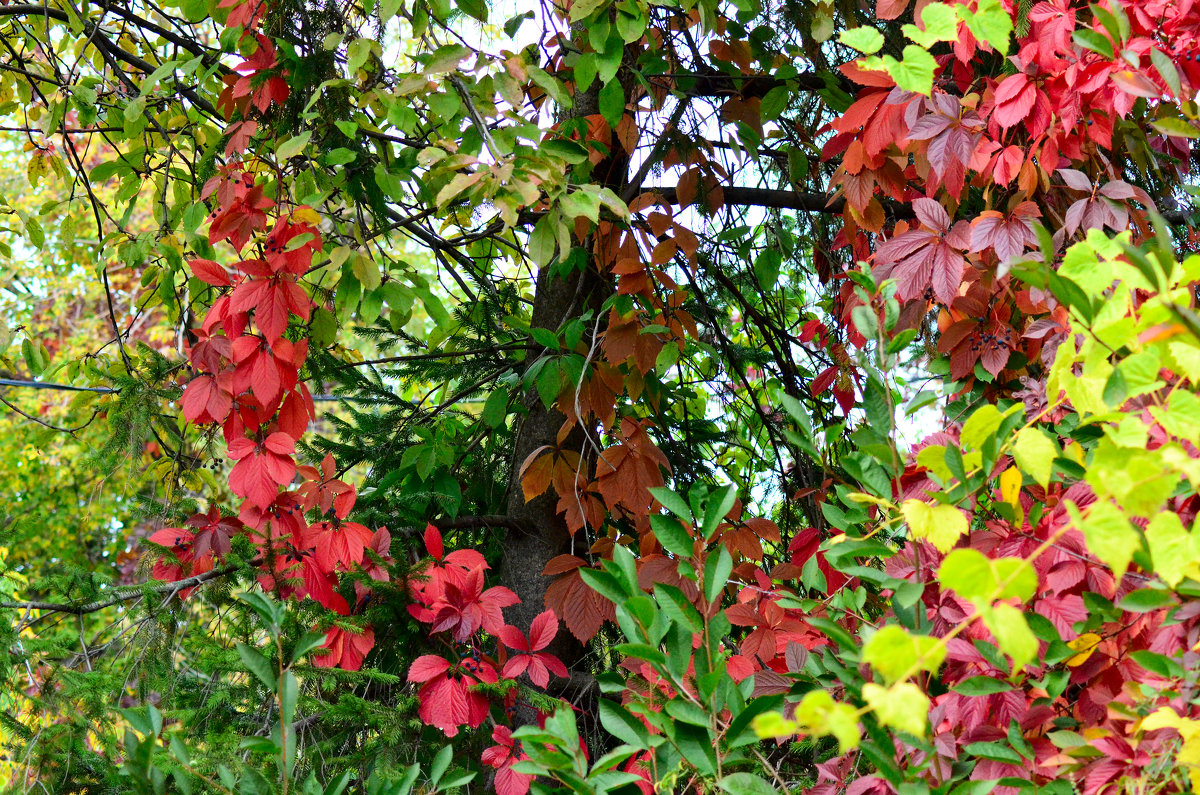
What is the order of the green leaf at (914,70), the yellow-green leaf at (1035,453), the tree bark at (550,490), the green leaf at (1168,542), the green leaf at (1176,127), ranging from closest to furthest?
the green leaf at (1168,542)
the yellow-green leaf at (1035,453)
the green leaf at (914,70)
the green leaf at (1176,127)
the tree bark at (550,490)

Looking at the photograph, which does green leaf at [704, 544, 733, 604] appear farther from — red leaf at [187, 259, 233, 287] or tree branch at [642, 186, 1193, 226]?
tree branch at [642, 186, 1193, 226]

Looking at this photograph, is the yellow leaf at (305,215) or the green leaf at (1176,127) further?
the yellow leaf at (305,215)

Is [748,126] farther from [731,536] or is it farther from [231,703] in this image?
[231,703]

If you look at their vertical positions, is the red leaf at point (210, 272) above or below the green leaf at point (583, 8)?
below

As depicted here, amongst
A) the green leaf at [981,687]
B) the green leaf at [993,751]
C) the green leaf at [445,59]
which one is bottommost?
the green leaf at [993,751]

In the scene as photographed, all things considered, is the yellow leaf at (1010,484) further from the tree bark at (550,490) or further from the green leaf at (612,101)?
the tree bark at (550,490)

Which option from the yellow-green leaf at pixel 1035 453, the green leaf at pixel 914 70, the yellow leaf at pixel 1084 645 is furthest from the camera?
the green leaf at pixel 914 70

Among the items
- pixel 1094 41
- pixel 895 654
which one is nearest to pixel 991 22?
pixel 1094 41

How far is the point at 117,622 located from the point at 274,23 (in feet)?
4.15

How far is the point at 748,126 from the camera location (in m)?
2.02

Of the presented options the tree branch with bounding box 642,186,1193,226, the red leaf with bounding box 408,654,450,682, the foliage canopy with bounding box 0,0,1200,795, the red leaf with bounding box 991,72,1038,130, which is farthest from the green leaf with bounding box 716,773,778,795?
the tree branch with bounding box 642,186,1193,226

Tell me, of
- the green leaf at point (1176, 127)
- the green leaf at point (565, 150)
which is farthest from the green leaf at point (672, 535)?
the green leaf at point (1176, 127)

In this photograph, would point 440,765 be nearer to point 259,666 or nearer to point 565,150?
point 259,666

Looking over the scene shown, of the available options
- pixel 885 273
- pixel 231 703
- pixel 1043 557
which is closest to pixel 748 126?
pixel 885 273
